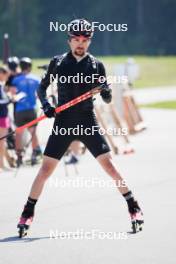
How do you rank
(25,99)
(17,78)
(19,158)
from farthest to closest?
(25,99) < (17,78) < (19,158)

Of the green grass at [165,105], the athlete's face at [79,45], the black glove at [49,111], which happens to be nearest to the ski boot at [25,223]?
the black glove at [49,111]

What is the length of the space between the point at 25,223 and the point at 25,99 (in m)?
6.17

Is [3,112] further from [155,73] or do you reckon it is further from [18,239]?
[155,73]

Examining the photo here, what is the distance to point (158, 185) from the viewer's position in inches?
472

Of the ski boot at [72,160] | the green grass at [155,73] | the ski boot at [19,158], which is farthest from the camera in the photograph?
the green grass at [155,73]

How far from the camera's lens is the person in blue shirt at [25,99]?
14.4 metres

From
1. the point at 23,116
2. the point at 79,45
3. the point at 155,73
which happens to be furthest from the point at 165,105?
the point at 155,73

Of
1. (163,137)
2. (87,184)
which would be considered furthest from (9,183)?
(163,137)

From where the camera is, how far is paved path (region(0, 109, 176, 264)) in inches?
307

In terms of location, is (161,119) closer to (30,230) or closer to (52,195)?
(52,195)

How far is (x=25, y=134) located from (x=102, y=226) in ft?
19.5

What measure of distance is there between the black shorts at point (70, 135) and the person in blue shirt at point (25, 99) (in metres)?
5.50

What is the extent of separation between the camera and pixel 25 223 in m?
8.67

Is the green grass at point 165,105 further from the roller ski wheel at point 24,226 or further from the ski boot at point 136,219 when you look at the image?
the roller ski wheel at point 24,226
